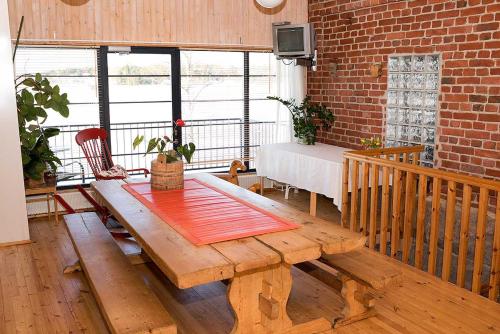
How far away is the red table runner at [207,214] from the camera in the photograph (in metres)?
2.79

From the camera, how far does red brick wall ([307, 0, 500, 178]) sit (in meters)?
4.53

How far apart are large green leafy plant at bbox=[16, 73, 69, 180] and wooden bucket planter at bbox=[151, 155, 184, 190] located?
1.84 metres

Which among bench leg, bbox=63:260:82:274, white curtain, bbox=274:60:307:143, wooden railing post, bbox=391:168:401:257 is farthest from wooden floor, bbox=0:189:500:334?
white curtain, bbox=274:60:307:143

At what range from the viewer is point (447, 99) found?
16.1 feet

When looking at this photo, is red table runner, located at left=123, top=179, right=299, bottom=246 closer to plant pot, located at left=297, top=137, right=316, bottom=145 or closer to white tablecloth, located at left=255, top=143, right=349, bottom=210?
white tablecloth, located at left=255, top=143, right=349, bottom=210

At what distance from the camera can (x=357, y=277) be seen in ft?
9.60

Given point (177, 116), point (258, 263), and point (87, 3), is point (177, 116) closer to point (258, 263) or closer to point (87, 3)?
point (87, 3)

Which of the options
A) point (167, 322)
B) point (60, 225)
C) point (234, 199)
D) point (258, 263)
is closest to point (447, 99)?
point (234, 199)

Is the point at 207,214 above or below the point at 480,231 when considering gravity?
above

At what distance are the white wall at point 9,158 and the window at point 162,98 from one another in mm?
1024

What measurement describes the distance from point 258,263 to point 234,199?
1147 millimetres

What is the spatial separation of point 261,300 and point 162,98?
4041 millimetres

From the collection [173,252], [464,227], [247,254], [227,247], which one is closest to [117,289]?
[173,252]

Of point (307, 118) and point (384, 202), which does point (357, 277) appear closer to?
point (384, 202)
